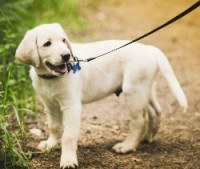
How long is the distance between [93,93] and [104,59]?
0.34 m

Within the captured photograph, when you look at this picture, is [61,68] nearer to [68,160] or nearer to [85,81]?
[85,81]

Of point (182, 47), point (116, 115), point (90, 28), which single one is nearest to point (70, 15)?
point (90, 28)

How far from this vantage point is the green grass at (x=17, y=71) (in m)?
4.16

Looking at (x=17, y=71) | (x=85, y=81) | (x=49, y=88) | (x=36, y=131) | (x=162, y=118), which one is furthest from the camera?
(x=162, y=118)

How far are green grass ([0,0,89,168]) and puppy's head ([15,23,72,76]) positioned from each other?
244 mm

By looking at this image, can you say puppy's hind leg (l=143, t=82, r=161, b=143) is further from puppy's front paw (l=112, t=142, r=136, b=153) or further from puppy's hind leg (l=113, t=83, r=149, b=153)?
puppy's front paw (l=112, t=142, r=136, b=153)

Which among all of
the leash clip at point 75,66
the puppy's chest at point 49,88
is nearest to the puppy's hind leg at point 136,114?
the leash clip at point 75,66

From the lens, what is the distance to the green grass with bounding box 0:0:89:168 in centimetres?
416

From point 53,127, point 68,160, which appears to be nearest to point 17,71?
point 53,127

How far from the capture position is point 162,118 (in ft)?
19.6

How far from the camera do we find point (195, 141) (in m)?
5.13

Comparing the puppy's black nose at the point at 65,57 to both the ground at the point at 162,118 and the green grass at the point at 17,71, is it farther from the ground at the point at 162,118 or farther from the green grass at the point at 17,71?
the ground at the point at 162,118

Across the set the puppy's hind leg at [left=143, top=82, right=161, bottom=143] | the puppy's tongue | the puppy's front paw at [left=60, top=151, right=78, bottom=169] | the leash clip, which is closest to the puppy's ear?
the puppy's tongue

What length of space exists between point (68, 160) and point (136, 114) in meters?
0.89
